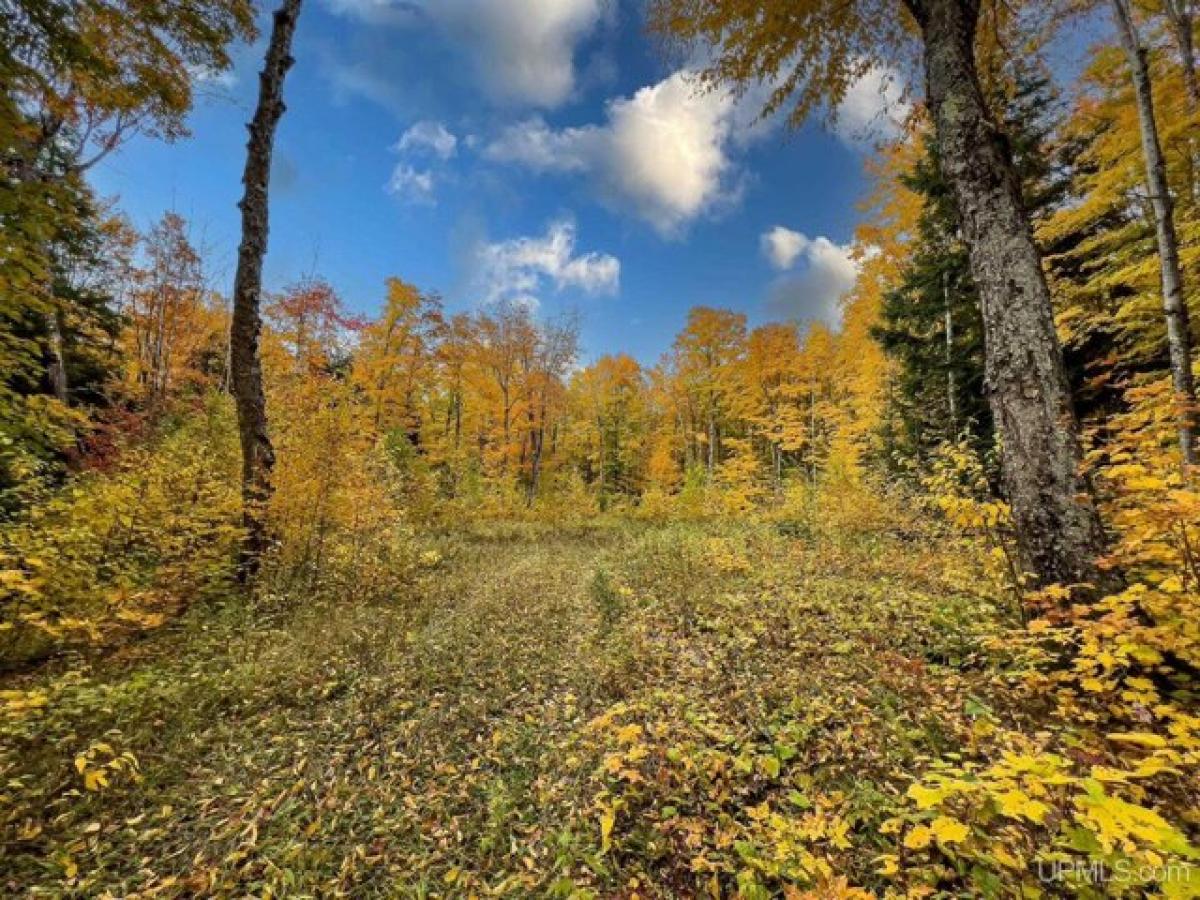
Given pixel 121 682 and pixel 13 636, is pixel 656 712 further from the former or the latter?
pixel 13 636

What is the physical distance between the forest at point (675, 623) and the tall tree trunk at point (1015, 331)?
0.02 meters

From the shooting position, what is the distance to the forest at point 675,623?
2396 millimetres

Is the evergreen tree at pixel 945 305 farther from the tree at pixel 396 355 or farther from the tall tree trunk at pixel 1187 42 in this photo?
the tree at pixel 396 355

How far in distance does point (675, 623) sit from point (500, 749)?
8.71 ft

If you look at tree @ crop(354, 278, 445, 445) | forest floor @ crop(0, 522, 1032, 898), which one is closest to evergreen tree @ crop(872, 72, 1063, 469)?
forest floor @ crop(0, 522, 1032, 898)

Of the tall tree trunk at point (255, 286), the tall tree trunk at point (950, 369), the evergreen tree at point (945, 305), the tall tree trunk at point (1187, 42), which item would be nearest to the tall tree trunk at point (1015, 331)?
the tall tree trunk at point (1187, 42)

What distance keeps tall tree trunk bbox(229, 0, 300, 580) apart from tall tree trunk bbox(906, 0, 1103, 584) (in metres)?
7.84

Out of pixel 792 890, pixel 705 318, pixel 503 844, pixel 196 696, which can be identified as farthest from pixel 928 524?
pixel 705 318

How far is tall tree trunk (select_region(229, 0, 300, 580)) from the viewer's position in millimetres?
6211

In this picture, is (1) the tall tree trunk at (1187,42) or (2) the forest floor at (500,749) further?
(1) the tall tree trunk at (1187,42)

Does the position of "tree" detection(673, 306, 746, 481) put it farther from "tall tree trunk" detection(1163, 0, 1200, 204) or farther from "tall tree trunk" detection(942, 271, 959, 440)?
"tall tree trunk" detection(1163, 0, 1200, 204)

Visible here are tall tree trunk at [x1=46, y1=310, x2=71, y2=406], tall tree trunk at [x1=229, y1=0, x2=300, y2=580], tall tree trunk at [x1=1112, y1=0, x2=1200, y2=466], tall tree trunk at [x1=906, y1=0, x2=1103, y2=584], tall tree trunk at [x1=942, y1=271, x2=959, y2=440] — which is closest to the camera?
tall tree trunk at [x1=906, y1=0, x2=1103, y2=584]

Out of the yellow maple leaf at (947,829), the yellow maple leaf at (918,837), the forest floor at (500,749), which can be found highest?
the yellow maple leaf at (947,829)

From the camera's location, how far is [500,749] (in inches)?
139
